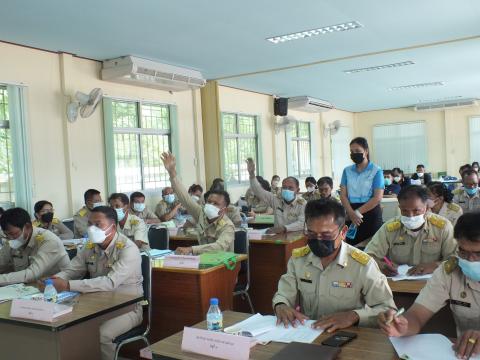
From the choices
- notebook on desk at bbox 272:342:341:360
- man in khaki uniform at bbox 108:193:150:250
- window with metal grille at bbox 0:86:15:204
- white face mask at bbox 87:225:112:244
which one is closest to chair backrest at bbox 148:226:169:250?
man in khaki uniform at bbox 108:193:150:250

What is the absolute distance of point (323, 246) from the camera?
203 cm

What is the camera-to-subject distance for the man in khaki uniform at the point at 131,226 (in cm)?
411

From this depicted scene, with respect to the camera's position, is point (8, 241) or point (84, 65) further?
point (84, 65)

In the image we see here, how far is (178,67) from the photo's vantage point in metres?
7.05

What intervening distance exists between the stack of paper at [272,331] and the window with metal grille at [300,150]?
9.40 m

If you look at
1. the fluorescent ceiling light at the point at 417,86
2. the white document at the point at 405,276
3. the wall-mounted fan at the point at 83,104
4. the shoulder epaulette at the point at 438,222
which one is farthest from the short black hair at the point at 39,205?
the fluorescent ceiling light at the point at 417,86

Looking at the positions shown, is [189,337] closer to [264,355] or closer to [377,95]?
[264,355]

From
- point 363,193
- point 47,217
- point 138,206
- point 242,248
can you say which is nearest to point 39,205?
point 47,217

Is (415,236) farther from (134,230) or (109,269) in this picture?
(134,230)

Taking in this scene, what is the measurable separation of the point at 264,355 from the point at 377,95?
420 inches

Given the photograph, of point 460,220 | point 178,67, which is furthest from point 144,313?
point 178,67

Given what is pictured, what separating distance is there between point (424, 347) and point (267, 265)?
9.26 ft

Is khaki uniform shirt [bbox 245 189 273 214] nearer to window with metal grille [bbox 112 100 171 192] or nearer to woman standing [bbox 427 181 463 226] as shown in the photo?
window with metal grille [bbox 112 100 171 192]

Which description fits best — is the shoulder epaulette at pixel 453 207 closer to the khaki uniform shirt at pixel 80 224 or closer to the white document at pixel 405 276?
the white document at pixel 405 276
